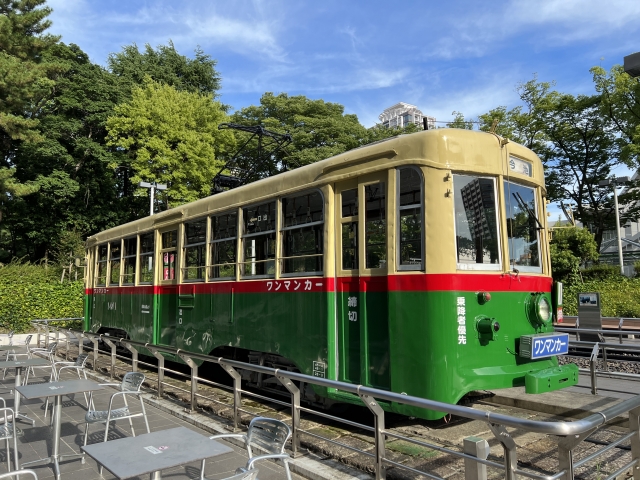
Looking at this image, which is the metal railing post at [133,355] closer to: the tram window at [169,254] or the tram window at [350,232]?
the tram window at [169,254]

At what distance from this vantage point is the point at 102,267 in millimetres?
12820

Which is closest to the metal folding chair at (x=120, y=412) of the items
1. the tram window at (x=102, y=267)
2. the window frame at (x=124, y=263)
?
the window frame at (x=124, y=263)

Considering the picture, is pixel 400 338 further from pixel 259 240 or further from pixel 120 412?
pixel 120 412

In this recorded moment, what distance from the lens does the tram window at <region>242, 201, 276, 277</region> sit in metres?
6.77

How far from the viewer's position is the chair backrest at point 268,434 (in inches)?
142

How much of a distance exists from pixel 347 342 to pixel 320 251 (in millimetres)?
1149

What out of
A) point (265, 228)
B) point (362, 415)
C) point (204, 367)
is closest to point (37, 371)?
point (204, 367)

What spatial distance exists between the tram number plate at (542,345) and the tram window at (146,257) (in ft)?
24.4

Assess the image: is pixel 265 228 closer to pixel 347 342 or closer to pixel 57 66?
pixel 347 342

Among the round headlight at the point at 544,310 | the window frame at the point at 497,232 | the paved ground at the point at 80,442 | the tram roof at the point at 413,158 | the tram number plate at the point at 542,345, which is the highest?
the tram roof at the point at 413,158

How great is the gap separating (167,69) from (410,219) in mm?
31628

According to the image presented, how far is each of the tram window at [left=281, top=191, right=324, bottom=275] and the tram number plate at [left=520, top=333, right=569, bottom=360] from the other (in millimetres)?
2411

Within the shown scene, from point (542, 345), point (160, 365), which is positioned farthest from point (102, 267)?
point (542, 345)

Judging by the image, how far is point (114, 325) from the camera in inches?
460
